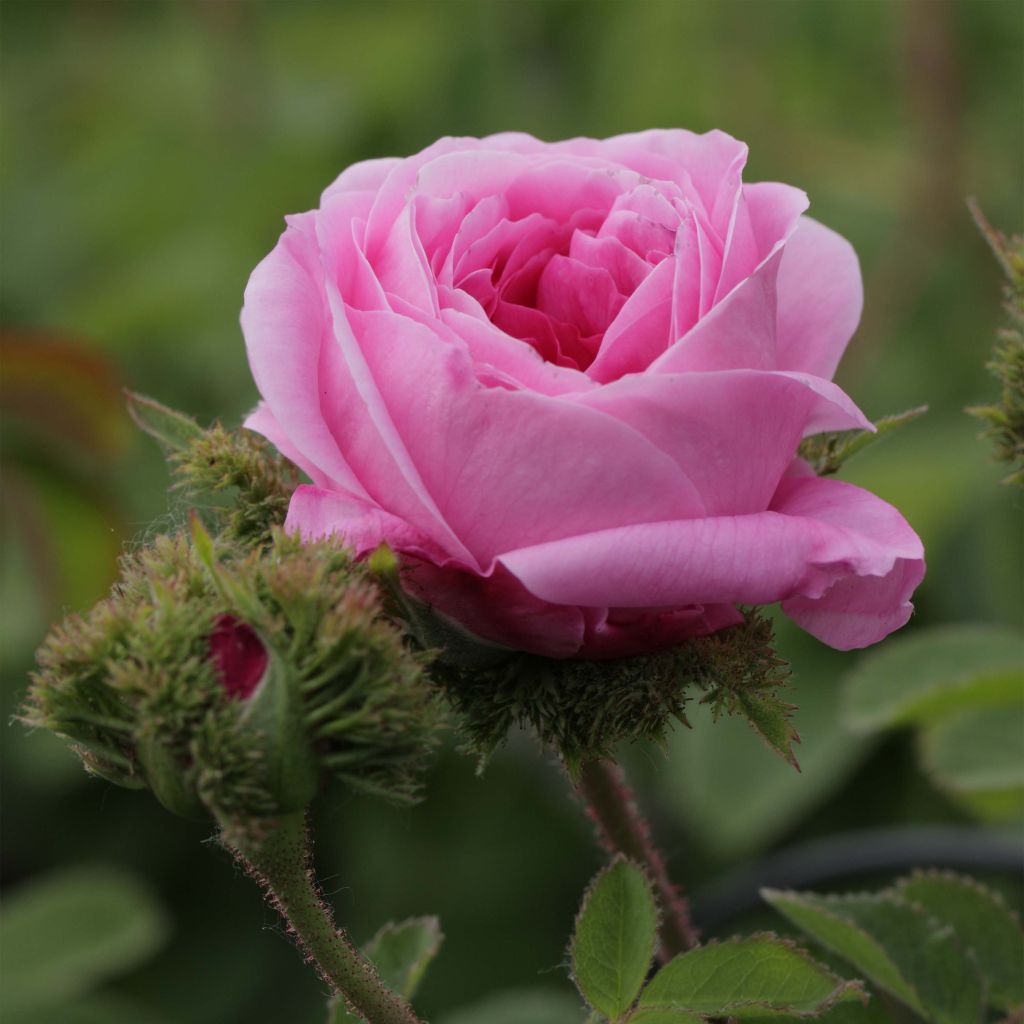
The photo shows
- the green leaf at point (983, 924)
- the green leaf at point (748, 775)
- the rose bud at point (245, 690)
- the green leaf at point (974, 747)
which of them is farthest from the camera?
the green leaf at point (748, 775)

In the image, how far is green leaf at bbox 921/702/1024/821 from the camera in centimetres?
74

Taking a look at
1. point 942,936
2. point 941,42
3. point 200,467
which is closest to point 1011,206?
point 941,42

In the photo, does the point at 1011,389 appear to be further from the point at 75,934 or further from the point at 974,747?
the point at 75,934

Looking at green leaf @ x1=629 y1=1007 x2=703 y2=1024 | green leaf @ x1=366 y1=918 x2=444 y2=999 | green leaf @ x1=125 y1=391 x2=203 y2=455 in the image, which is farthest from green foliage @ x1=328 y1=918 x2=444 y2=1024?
green leaf @ x1=125 y1=391 x2=203 y2=455

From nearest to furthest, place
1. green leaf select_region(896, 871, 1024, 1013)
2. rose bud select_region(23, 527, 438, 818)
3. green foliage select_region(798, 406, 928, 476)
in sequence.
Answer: rose bud select_region(23, 527, 438, 818) < green foliage select_region(798, 406, 928, 476) < green leaf select_region(896, 871, 1024, 1013)

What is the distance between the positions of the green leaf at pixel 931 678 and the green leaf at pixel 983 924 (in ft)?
0.32

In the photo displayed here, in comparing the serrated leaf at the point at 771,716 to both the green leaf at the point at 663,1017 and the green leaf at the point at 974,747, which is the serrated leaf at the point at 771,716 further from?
the green leaf at the point at 974,747

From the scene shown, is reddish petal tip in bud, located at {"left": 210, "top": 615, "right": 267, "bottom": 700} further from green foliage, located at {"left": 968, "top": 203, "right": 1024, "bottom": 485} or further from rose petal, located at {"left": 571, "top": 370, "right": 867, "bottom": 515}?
green foliage, located at {"left": 968, "top": 203, "right": 1024, "bottom": 485}

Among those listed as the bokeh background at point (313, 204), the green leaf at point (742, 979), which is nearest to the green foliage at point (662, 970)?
the green leaf at point (742, 979)

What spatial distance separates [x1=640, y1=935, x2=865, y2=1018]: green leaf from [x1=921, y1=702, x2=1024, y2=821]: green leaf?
31 centimetres

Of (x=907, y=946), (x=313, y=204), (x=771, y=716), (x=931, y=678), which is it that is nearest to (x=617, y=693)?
(x=771, y=716)

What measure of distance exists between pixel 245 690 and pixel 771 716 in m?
0.16

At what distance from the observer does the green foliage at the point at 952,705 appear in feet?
2.31

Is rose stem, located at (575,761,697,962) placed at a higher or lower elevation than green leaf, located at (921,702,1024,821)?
higher
